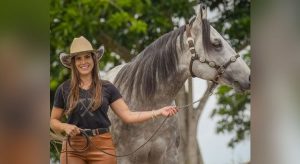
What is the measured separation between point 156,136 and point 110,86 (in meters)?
0.37

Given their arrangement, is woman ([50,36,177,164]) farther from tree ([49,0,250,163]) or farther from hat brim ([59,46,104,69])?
tree ([49,0,250,163])

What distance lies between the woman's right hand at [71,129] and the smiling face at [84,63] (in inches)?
10.4

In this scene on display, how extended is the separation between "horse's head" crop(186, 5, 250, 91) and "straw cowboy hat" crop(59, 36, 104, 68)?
1.53ft

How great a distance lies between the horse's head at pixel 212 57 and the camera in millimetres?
3211

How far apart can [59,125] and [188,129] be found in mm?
728

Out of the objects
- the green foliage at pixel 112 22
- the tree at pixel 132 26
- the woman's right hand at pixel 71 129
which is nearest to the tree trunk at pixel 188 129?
the tree at pixel 132 26

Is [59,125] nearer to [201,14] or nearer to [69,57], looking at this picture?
[69,57]

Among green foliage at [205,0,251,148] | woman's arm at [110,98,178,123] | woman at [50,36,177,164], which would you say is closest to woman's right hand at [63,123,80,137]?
woman at [50,36,177,164]

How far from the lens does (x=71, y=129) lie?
123 inches

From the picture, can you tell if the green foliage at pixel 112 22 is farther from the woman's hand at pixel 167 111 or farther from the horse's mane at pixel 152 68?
the woman's hand at pixel 167 111
